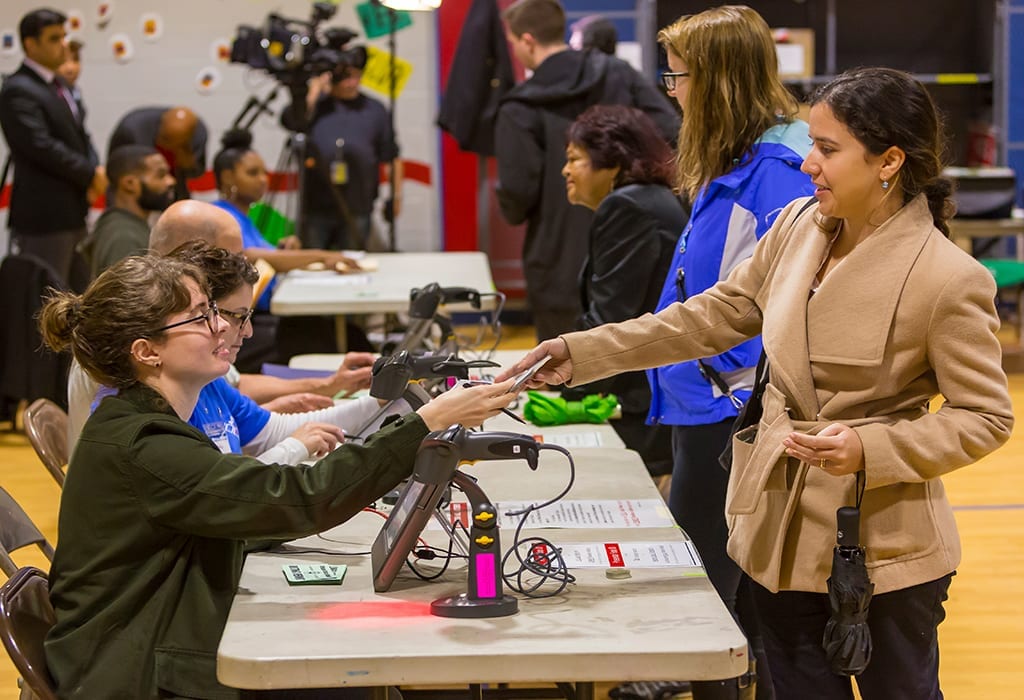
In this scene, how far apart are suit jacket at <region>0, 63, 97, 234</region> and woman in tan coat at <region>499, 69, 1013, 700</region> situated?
4.95 metres

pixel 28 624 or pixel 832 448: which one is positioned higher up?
pixel 832 448

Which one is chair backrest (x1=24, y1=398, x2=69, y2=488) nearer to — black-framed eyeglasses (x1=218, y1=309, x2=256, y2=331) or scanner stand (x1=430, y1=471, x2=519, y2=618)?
black-framed eyeglasses (x1=218, y1=309, x2=256, y2=331)

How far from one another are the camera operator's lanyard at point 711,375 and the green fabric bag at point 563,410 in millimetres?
450

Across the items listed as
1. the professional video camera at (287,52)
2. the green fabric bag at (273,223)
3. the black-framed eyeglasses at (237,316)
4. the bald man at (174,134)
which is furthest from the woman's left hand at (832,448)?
the bald man at (174,134)

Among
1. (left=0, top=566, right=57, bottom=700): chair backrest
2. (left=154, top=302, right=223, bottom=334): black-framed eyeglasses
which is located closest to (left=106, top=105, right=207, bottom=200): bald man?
(left=154, top=302, right=223, bottom=334): black-framed eyeglasses

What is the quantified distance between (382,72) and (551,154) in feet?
11.0

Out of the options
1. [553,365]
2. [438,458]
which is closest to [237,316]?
[553,365]

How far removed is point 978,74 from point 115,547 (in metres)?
7.86

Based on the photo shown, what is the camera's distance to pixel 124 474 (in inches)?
72.1

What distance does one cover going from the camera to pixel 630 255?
3133mm

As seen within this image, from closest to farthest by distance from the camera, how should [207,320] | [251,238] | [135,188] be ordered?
[207,320] < [135,188] < [251,238]

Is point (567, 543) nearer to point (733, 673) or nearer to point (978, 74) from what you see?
point (733, 673)

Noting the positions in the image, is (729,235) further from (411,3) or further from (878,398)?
(411,3)

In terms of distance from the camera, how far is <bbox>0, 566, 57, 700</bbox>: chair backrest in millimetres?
1800
